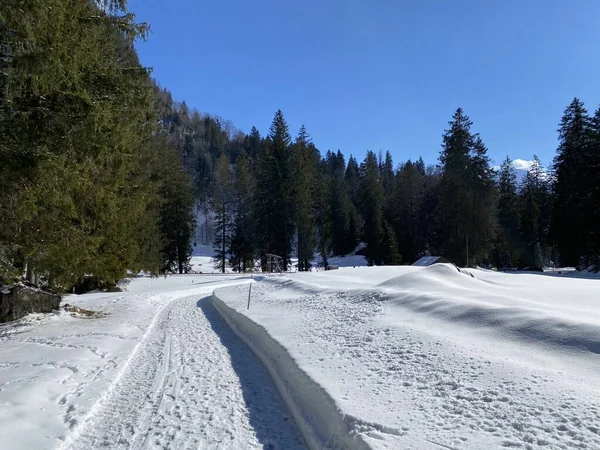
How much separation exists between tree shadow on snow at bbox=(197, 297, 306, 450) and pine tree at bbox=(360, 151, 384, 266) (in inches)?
1886

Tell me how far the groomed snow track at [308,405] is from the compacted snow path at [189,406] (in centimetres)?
16

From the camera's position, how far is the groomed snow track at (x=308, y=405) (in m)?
4.62

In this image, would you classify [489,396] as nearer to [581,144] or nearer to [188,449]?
[188,449]

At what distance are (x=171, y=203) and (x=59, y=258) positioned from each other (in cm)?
3051

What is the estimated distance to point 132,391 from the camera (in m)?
6.95

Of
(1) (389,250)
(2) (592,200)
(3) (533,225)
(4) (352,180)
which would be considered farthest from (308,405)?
(4) (352,180)

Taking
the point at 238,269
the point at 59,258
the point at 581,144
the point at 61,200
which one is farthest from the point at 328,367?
the point at 238,269

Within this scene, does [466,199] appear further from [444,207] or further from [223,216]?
[223,216]

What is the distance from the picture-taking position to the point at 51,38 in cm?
685

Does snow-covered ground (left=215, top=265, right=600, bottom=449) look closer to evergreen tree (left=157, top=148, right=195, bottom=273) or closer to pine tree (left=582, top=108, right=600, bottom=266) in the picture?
pine tree (left=582, top=108, right=600, bottom=266)

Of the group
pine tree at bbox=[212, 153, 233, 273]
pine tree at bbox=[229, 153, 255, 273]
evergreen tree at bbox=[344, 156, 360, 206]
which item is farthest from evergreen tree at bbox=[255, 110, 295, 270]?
evergreen tree at bbox=[344, 156, 360, 206]

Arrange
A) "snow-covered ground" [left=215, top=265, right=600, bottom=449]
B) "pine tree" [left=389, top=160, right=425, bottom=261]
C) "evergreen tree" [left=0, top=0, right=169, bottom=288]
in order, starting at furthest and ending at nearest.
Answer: "pine tree" [left=389, top=160, right=425, bottom=261] < "evergreen tree" [left=0, top=0, right=169, bottom=288] < "snow-covered ground" [left=215, top=265, right=600, bottom=449]

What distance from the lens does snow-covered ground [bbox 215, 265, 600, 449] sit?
13.5 ft

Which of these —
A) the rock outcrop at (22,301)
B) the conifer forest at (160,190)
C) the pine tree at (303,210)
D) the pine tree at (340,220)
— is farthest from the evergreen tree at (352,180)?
the rock outcrop at (22,301)
